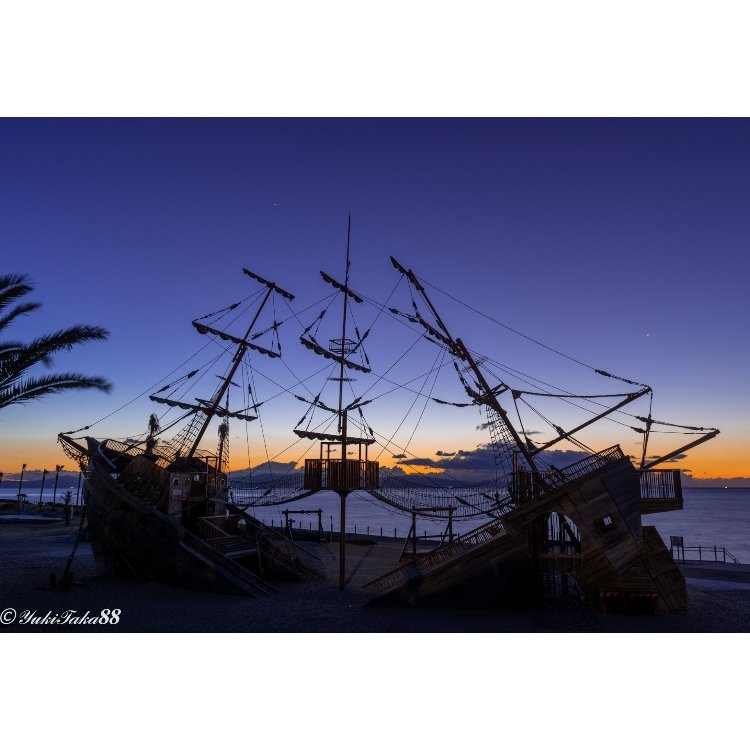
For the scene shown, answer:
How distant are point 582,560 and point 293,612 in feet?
36.3

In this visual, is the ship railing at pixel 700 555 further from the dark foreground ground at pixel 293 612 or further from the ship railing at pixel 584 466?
the ship railing at pixel 584 466

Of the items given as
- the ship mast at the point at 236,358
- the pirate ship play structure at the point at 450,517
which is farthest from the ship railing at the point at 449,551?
the ship mast at the point at 236,358

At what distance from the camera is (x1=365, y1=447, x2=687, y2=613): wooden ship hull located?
18500 millimetres

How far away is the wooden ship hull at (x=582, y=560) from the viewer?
60.7ft

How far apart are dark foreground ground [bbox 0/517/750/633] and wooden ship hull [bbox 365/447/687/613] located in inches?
24.8

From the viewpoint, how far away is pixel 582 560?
1883 centimetres

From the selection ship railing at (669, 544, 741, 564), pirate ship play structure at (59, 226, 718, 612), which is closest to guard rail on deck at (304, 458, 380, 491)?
pirate ship play structure at (59, 226, 718, 612)

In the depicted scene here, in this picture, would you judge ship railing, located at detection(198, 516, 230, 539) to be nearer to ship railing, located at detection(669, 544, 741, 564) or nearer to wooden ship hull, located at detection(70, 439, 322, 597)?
wooden ship hull, located at detection(70, 439, 322, 597)

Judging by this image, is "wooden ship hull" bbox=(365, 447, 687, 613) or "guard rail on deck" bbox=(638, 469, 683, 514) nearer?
"wooden ship hull" bbox=(365, 447, 687, 613)

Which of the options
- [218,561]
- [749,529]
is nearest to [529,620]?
[218,561]

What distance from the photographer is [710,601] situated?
71.0ft

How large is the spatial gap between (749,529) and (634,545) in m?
138

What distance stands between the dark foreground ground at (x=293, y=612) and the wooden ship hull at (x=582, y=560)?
0.63 metres

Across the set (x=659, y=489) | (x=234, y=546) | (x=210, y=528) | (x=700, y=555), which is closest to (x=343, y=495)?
(x=234, y=546)
